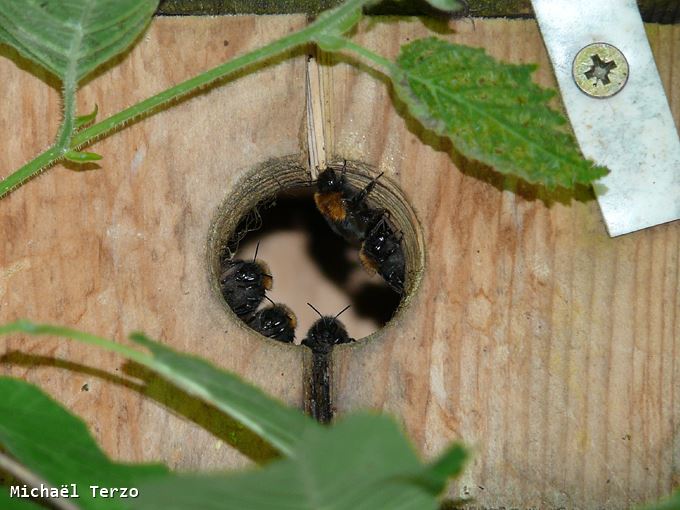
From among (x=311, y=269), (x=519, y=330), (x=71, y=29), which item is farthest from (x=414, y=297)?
(x=311, y=269)

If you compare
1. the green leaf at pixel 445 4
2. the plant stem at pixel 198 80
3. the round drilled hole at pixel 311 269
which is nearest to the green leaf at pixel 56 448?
the plant stem at pixel 198 80

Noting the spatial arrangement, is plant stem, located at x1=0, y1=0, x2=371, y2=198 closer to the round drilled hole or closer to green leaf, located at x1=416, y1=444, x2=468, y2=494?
green leaf, located at x1=416, y1=444, x2=468, y2=494

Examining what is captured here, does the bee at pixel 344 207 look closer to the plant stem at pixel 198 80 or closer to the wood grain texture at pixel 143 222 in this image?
the wood grain texture at pixel 143 222

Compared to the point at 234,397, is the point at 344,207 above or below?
above

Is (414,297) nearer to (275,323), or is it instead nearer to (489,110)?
(489,110)

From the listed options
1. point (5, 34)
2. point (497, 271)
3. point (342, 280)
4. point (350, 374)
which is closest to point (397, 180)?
point (497, 271)

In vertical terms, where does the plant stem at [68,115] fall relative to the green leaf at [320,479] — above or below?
above
